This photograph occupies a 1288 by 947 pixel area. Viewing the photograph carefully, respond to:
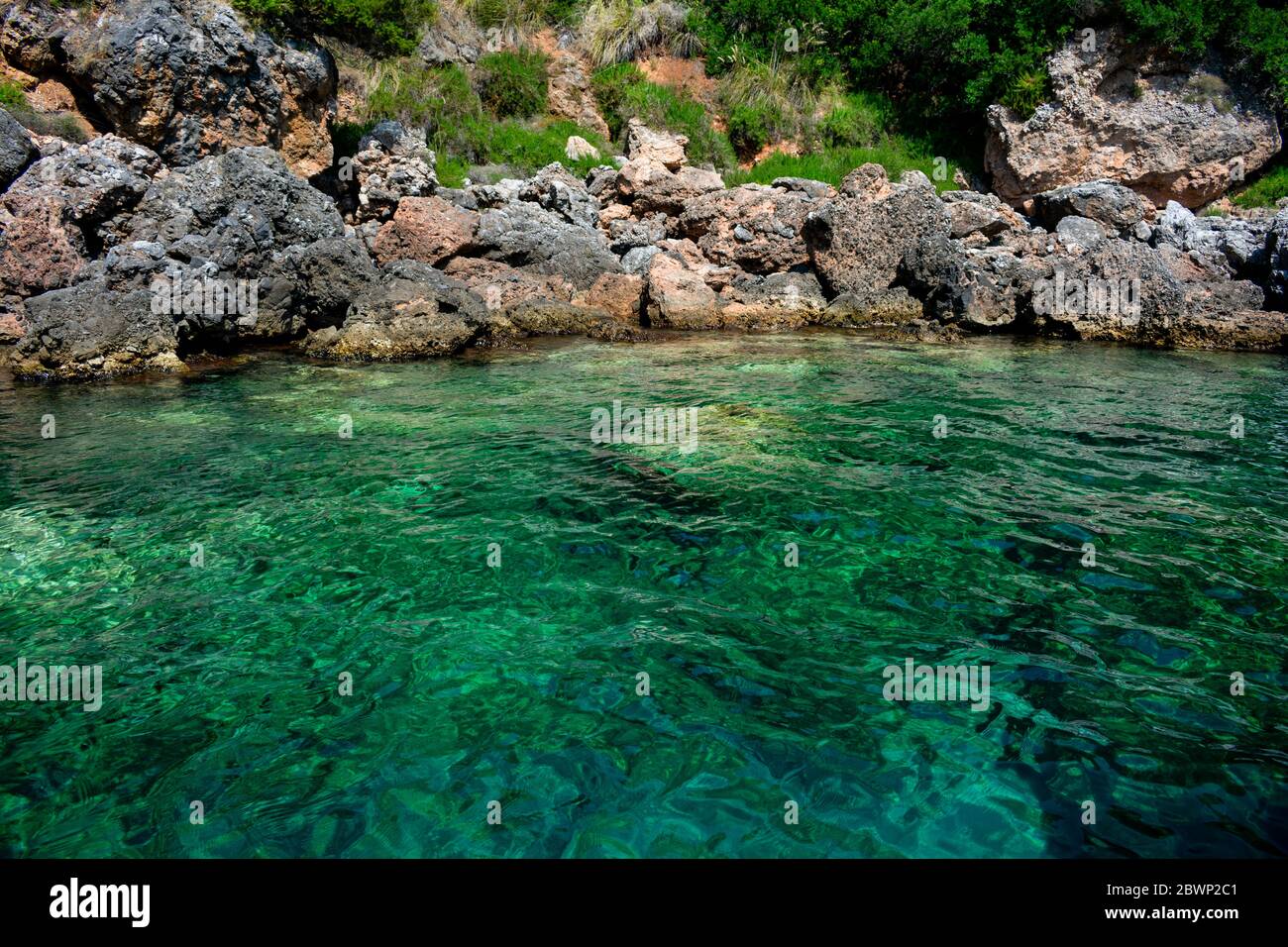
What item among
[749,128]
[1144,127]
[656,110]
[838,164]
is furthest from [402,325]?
[1144,127]

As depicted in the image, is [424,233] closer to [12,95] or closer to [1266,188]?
[12,95]

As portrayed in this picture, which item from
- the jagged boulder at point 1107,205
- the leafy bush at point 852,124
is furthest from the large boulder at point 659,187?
the jagged boulder at point 1107,205

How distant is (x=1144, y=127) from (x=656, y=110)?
1354 cm

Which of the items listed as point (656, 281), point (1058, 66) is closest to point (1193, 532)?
point (656, 281)

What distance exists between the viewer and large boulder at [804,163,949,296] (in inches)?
610

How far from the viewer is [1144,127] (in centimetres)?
2030

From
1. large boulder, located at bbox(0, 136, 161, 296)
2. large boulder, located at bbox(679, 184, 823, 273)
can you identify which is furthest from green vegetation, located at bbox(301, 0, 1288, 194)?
large boulder, located at bbox(0, 136, 161, 296)

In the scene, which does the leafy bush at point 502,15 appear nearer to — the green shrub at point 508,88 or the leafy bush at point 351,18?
the green shrub at point 508,88

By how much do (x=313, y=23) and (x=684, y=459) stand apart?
1567 cm

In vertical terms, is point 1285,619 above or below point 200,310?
below

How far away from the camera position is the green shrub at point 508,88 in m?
24.0

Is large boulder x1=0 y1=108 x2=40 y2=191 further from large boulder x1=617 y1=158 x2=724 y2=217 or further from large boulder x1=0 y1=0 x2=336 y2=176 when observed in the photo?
large boulder x1=617 y1=158 x2=724 y2=217

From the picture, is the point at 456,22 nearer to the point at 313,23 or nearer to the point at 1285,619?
the point at 313,23
